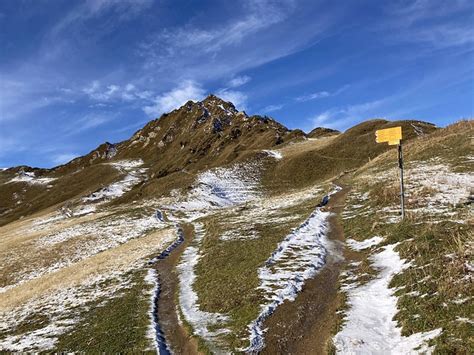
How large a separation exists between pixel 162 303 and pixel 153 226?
31.0 m

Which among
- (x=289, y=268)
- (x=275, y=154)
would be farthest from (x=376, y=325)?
(x=275, y=154)

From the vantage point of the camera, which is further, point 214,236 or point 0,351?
point 214,236

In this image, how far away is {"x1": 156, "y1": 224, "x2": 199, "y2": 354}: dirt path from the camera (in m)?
15.7

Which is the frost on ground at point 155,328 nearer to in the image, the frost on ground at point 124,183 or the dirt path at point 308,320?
the dirt path at point 308,320

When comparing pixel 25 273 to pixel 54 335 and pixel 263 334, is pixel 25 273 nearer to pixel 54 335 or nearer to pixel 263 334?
pixel 54 335

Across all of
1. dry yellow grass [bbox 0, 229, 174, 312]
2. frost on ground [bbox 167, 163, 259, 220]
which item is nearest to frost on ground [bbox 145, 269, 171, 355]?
dry yellow grass [bbox 0, 229, 174, 312]

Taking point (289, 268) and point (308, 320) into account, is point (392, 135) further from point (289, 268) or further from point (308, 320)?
point (308, 320)

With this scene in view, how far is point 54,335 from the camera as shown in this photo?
19578 mm

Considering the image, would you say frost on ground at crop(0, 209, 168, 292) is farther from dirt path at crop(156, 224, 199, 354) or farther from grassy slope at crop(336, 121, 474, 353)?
grassy slope at crop(336, 121, 474, 353)

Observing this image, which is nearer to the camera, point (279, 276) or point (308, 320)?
point (308, 320)

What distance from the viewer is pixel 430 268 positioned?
16156 mm

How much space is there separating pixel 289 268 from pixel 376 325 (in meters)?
7.80

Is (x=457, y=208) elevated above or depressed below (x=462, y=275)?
above

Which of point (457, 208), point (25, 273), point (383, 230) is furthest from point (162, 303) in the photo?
point (25, 273)
